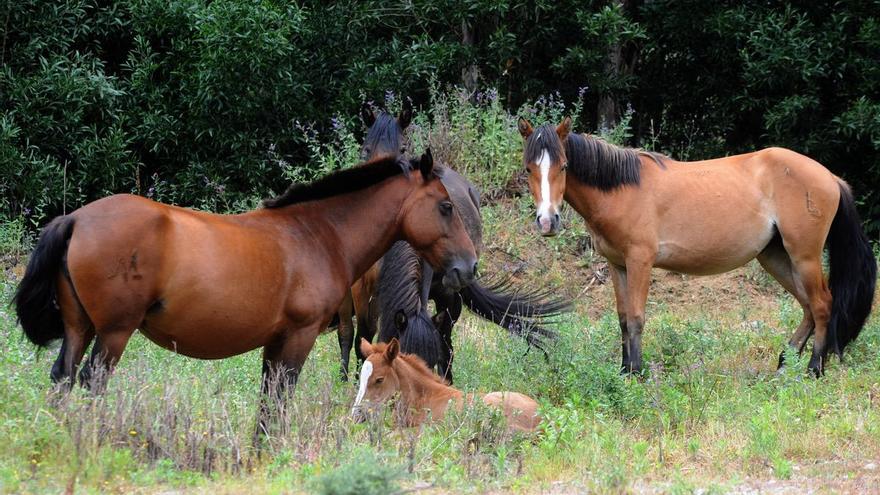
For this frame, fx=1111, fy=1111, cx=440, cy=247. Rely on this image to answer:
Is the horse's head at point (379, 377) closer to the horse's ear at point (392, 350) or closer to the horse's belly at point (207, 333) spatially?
the horse's ear at point (392, 350)

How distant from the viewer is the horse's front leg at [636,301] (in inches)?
360

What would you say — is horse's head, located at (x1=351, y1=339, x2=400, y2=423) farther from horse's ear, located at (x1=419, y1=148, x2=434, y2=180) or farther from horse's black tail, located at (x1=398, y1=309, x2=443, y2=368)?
horse's ear, located at (x1=419, y1=148, x2=434, y2=180)

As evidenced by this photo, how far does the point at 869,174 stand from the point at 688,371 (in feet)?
24.6

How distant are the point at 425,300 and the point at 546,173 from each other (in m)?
1.51

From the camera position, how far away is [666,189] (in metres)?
9.50

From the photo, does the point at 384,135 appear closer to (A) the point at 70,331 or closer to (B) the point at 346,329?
(B) the point at 346,329

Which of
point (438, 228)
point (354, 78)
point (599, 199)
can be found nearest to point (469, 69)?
point (354, 78)

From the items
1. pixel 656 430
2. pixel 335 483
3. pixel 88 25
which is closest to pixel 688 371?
pixel 656 430

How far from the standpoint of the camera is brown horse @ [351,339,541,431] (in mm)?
7023

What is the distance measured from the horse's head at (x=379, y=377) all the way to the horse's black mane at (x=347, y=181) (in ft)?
3.65

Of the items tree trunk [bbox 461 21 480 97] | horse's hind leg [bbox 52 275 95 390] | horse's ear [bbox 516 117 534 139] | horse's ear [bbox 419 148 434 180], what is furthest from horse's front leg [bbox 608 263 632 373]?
tree trunk [bbox 461 21 480 97]

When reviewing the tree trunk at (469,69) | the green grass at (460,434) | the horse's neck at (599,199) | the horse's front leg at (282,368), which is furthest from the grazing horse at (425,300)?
the tree trunk at (469,69)

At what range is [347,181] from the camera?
6727 mm

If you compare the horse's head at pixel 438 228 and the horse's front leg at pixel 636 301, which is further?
the horse's front leg at pixel 636 301
